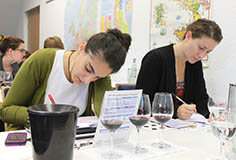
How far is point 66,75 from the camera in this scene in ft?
4.54

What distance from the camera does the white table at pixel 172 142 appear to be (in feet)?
2.52

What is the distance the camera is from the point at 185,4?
2293 millimetres

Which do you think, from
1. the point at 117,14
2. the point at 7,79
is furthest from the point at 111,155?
the point at 117,14

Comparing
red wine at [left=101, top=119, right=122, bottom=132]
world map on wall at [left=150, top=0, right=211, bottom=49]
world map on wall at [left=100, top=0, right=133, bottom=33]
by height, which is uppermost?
world map on wall at [left=100, top=0, right=133, bottom=33]

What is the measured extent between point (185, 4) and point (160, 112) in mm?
1686

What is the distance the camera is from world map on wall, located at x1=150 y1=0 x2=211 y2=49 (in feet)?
7.14

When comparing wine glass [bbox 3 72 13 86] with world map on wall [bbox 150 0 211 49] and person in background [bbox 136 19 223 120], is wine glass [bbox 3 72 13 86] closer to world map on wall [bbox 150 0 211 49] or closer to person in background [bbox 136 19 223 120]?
person in background [bbox 136 19 223 120]

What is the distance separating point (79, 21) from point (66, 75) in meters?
3.05

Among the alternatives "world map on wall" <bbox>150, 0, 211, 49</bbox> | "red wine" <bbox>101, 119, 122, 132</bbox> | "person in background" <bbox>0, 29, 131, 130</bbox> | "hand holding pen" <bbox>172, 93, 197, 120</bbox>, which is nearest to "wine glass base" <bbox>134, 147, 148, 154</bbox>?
"red wine" <bbox>101, 119, 122, 132</bbox>

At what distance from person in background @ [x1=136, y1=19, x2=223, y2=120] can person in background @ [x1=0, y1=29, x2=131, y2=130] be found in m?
0.43

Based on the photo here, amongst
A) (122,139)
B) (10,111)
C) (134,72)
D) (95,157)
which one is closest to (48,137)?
(95,157)

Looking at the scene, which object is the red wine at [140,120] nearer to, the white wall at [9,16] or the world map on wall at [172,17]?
the world map on wall at [172,17]

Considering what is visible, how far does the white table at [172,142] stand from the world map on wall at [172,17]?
1.39 m

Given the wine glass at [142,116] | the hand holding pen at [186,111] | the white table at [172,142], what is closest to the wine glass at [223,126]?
the white table at [172,142]
